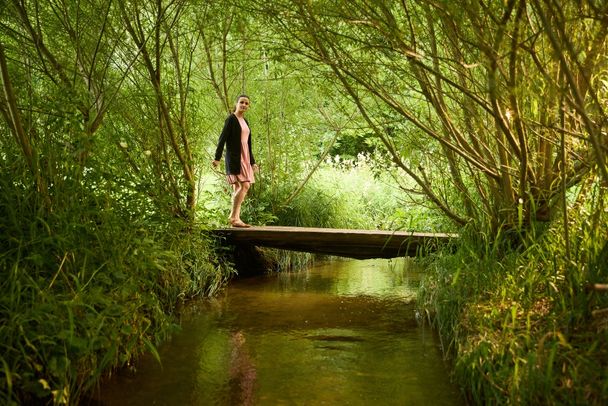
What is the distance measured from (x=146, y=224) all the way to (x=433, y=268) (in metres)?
2.54

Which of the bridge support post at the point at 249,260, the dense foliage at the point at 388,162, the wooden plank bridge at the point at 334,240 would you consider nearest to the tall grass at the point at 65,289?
the dense foliage at the point at 388,162

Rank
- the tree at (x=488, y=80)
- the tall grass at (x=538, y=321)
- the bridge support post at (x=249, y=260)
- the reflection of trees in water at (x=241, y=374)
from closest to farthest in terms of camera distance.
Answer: the tall grass at (x=538, y=321)
the tree at (x=488, y=80)
the reflection of trees in water at (x=241, y=374)
the bridge support post at (x=249, y=260)

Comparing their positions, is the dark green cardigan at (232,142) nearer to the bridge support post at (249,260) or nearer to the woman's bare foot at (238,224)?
the woman's bare foot at (238,224)

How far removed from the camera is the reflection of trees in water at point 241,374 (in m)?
3.53

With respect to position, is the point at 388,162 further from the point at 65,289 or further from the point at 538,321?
the point at 65,289

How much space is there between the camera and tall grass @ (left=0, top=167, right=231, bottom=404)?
9.12 feet

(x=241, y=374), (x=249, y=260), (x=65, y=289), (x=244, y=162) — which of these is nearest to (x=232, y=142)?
(x=244, y=162)

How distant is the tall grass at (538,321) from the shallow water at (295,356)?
44 centimetres

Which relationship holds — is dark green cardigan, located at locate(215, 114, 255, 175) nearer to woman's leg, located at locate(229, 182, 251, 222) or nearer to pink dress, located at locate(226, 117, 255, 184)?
pink dress, located at locate(226, 117, 255, 184)

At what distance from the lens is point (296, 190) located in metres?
8.95

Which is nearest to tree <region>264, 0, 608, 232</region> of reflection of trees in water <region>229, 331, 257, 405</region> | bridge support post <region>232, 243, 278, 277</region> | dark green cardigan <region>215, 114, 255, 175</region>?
reflection of trees in water <region>229, 331, 257, 405</region>

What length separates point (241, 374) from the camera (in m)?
3.94

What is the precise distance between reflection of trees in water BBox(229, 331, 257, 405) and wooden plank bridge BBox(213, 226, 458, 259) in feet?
7.25

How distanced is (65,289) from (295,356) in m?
1.83
